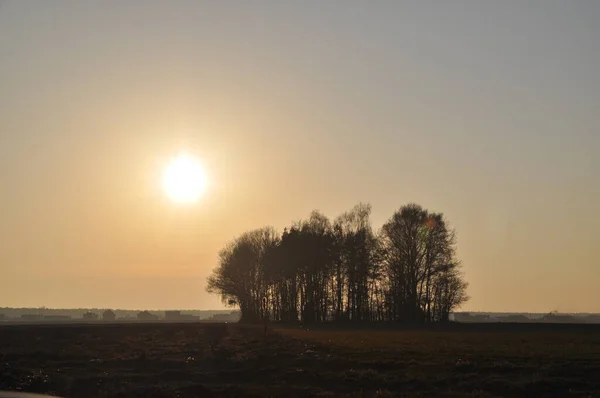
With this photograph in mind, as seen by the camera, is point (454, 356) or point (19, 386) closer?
point (19, 386)

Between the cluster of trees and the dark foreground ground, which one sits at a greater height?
the cluster of trees

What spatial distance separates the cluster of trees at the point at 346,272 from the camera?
9412 cm

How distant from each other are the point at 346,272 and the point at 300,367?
204 feet

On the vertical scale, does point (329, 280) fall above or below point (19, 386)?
above

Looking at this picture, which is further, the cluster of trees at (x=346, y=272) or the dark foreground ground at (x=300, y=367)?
the cluster of trees at (x=346, y=272)

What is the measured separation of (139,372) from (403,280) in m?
58.8

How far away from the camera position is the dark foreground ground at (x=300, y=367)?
33.2m

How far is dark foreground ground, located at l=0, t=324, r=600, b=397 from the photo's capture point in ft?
109

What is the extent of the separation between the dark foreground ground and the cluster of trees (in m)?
39.9

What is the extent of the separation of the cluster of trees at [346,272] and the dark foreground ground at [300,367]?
39893 mm

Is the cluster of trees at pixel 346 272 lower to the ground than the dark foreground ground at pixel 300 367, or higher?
higher

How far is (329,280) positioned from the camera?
106250 millimetres

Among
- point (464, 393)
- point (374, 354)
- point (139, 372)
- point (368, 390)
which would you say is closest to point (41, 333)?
point (139, 372)

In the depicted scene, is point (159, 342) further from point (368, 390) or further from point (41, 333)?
point (368, 390)
